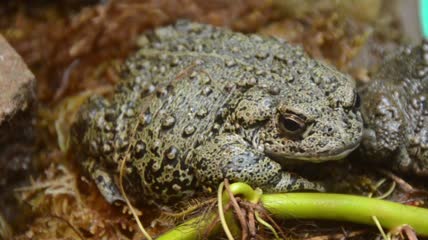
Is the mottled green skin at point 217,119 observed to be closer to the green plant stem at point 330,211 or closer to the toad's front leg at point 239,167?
the toad's front leg at point 239,167

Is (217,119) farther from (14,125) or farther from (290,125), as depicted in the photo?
(14,125)

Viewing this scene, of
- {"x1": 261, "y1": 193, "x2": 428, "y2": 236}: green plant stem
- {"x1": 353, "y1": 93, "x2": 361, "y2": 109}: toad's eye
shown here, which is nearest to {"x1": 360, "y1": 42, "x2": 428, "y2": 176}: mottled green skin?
{"x1": 353, "y1": 93, "x2": 361, "y2": 109}: toad's eye

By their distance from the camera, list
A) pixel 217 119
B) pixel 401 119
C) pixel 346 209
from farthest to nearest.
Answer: pixel 401 119, pixel 217 119, pixel 346 209

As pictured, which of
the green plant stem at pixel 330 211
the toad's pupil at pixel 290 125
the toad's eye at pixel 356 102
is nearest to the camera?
the green plant stem at pixel 330 211

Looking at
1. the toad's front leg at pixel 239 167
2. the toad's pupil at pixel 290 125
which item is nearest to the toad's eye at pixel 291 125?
the toad's pupil at pixel 290 125

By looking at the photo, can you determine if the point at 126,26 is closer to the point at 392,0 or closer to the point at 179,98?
the point at 179,98

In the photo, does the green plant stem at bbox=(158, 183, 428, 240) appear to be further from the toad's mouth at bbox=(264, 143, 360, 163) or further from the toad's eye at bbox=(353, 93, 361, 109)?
the toad's eye at bbox=(353, 93, 361, 109)

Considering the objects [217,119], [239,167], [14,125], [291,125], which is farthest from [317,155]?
[14,125]

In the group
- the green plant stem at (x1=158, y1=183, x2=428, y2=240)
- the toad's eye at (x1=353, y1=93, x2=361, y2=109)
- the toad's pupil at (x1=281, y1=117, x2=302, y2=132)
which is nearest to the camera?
the green plant stem at (x1=158, y1=183, x2=428, y2=240)
